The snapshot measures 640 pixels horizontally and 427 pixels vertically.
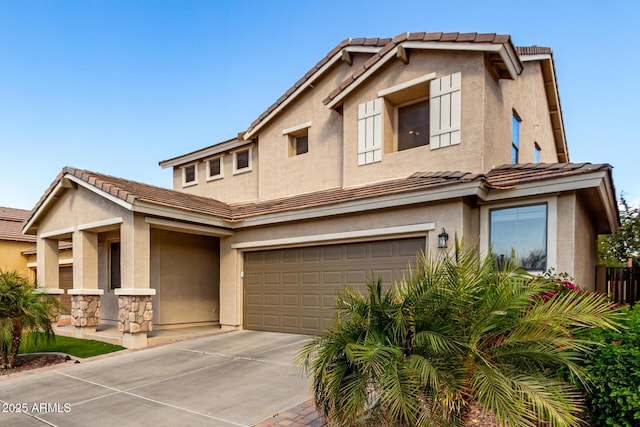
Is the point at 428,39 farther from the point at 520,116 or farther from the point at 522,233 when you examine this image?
the point at 522,233

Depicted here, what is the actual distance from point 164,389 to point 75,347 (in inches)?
193

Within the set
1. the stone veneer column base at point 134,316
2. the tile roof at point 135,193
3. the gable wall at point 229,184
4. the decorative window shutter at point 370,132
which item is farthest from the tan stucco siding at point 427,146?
the stone veneer column base at point 134,316

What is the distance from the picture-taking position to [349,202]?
8859mm

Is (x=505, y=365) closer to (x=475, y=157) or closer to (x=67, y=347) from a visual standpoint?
(x=475, y=157)

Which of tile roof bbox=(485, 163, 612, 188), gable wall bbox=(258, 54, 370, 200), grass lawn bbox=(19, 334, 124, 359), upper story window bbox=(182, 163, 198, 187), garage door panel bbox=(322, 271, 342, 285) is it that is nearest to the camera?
tile roof bbox=(485, 163, 612, 188)

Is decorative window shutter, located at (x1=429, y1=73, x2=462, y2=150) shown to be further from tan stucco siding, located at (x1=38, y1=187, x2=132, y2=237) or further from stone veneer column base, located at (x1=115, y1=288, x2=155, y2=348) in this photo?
stone veneer column base, located at (x1=115, y1=288, x2=155, y2=348)

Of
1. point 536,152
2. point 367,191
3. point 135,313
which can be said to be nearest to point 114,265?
point 135,313

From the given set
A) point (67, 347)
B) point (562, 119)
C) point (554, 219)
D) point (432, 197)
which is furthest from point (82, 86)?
point (562, 119)

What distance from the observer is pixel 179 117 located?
2139 centimetres

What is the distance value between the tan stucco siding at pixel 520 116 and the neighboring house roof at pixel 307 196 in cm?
107

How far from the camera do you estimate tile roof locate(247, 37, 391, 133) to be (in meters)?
11.3

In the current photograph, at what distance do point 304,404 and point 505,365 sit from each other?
2.87 m

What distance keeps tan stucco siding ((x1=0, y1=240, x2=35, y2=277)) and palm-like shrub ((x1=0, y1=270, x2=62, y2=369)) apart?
12.9m

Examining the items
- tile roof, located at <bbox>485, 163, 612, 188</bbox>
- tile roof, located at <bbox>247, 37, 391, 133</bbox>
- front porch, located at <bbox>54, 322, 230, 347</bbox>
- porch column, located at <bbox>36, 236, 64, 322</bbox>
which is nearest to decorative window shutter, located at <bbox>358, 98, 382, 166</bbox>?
tile roof, located at <bbox>247, 37, 391, 133</bbox>
